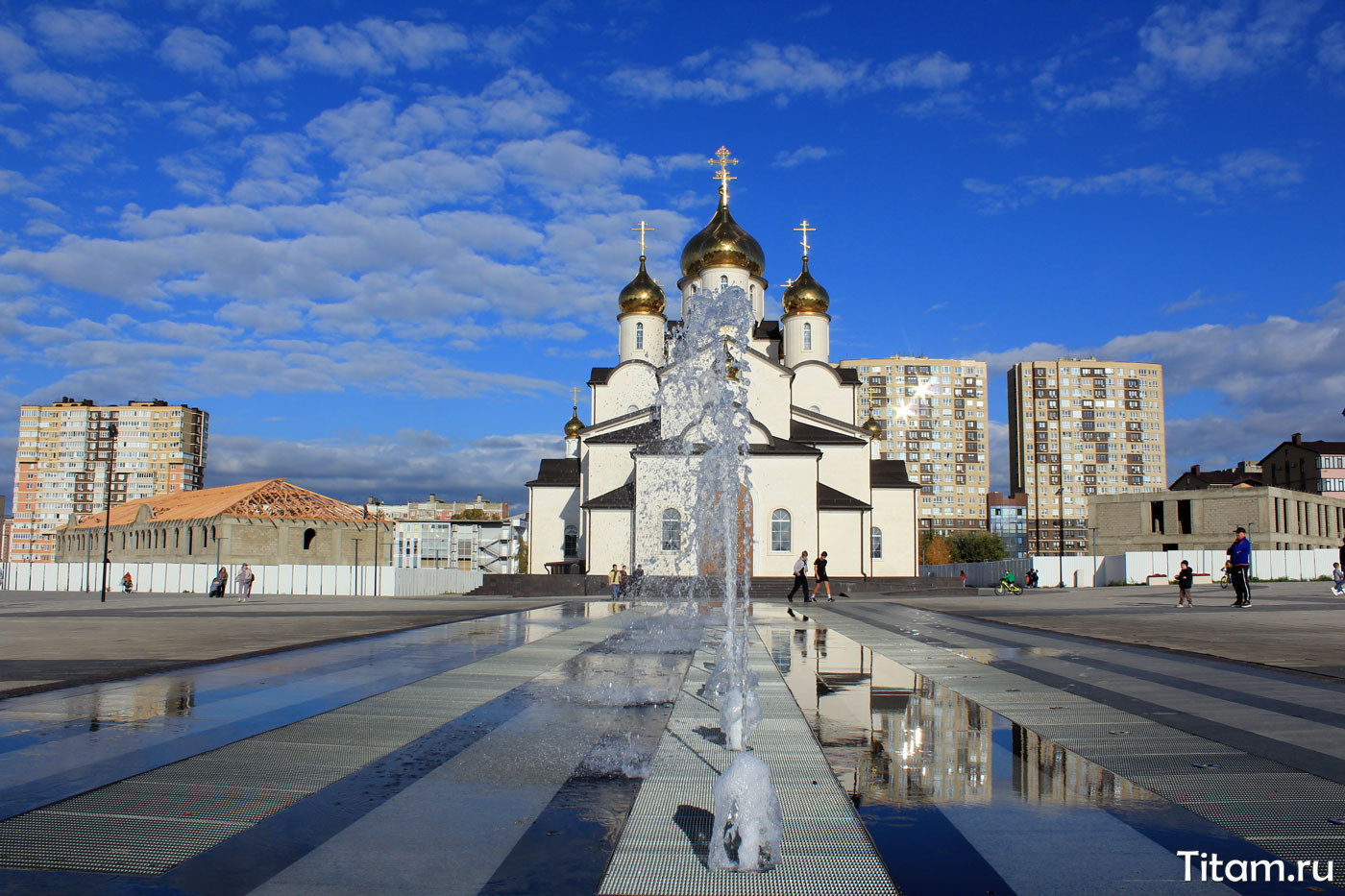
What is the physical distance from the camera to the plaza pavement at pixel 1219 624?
36.9ft

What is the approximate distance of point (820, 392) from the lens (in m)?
43.4

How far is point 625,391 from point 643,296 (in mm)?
4519

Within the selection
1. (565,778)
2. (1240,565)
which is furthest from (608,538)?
(565,778)

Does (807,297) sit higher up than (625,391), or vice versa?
(807,297)

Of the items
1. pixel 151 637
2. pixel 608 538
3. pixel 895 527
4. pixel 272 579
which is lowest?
pixel 272 579

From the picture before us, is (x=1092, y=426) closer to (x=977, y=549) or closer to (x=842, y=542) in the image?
(x=977, y=549)

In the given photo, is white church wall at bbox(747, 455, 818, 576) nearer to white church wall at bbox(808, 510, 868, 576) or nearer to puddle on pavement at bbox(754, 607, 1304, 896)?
white church wall at bbox(808, 510, 868, 576)

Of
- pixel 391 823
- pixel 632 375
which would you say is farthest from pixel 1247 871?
pixel 632 375

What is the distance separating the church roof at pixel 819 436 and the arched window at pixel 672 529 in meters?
7.06

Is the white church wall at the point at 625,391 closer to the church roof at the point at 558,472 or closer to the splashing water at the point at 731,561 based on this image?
the church roof at the point at 558,472

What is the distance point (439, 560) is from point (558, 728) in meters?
102

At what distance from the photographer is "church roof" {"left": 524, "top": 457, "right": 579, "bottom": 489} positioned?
42.9 m

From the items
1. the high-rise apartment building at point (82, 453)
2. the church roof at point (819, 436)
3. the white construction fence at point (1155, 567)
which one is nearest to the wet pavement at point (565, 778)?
the church roof at point (819, 436)

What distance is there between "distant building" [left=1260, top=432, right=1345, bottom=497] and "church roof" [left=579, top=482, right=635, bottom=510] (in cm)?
6963
